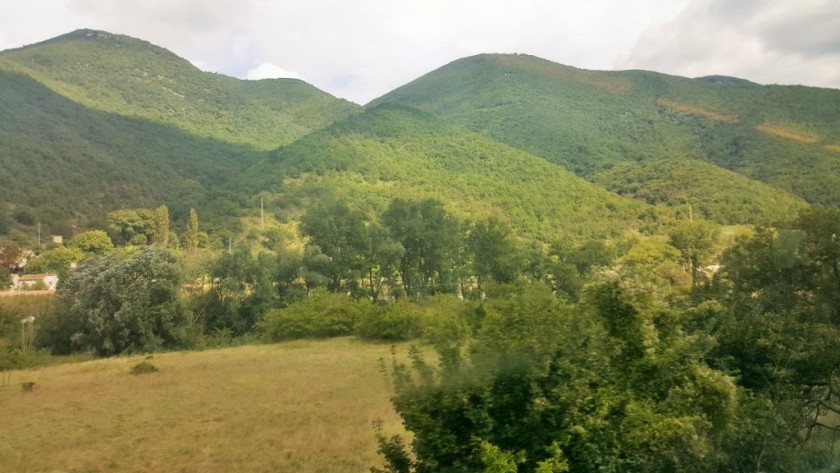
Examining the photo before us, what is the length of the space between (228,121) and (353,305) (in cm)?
9619

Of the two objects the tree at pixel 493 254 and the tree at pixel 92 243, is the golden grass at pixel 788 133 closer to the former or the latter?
the tree at pixel 493 254

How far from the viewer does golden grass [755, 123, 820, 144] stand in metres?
71.9

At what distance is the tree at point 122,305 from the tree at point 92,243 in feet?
52.3

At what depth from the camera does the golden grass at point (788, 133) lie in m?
71.9

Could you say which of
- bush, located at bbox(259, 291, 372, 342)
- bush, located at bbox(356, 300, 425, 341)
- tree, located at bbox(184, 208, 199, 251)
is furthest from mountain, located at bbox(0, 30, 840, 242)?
bush, located at bbox(259, 291, 372, 342)

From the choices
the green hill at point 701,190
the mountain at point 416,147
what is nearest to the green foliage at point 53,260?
the mountain at point 416,147

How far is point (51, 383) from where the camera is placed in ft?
62.5

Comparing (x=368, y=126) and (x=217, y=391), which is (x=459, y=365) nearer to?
(x=217, y=391)

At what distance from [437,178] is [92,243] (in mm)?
39056

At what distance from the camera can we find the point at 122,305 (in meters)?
29.1

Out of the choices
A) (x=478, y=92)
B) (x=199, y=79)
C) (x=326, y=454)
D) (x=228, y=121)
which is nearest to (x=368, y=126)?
(x=228, y=121)

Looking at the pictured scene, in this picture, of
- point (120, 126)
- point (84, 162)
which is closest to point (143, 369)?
point (84, 162)

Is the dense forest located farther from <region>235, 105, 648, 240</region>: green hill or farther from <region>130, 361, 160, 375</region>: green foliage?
<region>130, 361, 160, 375</region>: green foliage

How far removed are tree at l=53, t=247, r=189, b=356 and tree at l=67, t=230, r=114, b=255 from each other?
15950 millimetres
